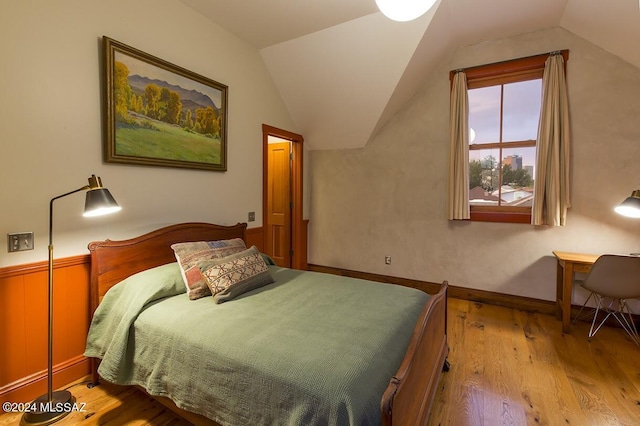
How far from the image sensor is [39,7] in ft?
6.23

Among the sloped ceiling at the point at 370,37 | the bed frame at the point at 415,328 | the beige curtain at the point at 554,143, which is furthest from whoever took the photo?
the beige curtain at the point at 554,143

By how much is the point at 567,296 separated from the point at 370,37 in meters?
3.13

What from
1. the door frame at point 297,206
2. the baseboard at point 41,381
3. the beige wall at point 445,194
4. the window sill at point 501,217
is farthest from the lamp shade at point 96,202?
the window sill at point 501,217

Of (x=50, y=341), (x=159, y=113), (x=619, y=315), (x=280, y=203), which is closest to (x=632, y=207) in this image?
(x=619, y=315)

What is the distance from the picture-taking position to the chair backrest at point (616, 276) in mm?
2529

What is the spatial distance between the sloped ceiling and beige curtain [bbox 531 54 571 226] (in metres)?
0.44

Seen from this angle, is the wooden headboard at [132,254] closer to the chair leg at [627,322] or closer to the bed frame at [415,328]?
the bed frame at [415,328]

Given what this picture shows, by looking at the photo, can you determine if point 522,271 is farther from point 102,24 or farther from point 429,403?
point 102,24

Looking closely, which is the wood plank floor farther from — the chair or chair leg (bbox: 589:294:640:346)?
the chair

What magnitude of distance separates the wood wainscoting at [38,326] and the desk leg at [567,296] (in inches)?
158

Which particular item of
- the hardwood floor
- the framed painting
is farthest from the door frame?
the hardwood floor

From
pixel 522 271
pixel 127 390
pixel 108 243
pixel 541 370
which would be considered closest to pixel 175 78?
pixel 108 243

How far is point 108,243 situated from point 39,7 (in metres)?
1.54

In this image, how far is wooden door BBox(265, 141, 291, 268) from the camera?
15.1ft
